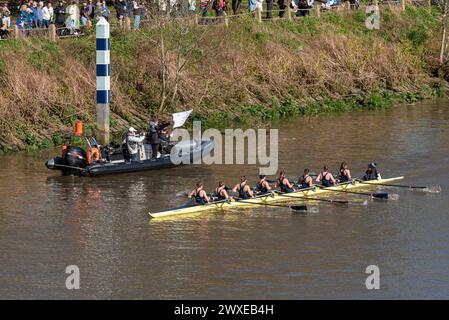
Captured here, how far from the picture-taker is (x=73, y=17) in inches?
2154

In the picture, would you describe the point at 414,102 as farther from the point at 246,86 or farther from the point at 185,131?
the point at 185,131

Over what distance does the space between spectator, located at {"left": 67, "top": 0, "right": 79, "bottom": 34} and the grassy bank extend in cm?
86

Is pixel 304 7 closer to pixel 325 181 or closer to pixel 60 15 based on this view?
pixel 60 15

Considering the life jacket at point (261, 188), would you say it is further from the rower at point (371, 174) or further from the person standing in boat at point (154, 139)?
the person standing in boat at point (154, 139)

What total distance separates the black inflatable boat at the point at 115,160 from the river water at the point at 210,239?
394 mm

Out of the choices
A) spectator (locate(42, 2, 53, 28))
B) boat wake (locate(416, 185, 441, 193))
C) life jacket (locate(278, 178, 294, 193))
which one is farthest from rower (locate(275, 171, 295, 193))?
spectator (locate(42, 2, 53, 28))

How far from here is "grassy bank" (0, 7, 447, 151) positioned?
49.2m

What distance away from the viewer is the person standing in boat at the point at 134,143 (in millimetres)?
42969

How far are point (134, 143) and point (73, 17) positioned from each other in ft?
44.2

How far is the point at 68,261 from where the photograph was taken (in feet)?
106

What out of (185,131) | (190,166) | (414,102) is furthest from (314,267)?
(414,102)

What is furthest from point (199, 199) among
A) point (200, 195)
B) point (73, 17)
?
point (73, 17)

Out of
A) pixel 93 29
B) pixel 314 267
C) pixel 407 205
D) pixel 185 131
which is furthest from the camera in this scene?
pixel 93 29
